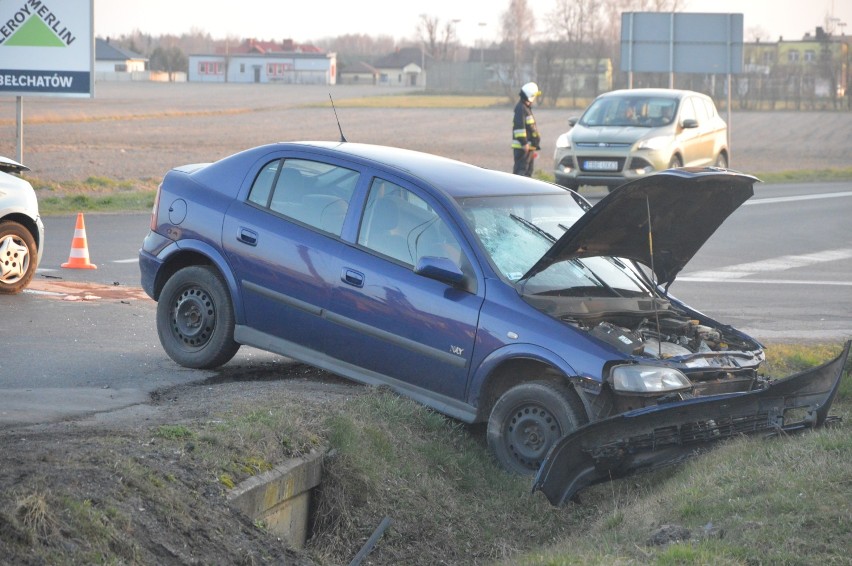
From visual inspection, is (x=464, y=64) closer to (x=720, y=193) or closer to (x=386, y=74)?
(x=386, y=74)

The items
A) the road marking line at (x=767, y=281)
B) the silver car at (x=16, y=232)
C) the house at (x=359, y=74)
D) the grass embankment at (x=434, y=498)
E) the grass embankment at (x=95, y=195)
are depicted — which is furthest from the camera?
the house at (x=359, y=74)

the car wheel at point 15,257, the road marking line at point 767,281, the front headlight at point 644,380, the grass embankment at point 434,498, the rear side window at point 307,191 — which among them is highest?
the rear side window at point 307,191

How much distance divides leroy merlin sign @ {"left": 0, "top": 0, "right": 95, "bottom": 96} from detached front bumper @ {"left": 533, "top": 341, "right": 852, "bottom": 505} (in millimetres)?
17828

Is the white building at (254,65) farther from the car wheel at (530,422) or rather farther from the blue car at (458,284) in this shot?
the car wheel at (530,422)

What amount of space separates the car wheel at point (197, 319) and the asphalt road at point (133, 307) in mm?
163

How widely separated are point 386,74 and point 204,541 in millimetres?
183235

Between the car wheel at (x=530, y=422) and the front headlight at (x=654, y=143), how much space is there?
51.2 feet

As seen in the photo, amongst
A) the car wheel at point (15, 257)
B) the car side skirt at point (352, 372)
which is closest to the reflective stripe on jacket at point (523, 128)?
the car wheel at point (15, 257)

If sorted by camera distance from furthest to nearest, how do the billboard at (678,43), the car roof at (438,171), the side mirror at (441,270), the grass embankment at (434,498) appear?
the billboard at (678,43), the car roof at (438,171), the side mirror at (441,270), the grass embankment at (434,498)

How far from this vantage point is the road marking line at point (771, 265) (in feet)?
46.2

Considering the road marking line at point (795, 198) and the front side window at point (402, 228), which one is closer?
the front side window at point (402, 228)

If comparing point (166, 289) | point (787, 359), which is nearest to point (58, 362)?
point (166, 289)

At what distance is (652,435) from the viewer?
6082 millimetres

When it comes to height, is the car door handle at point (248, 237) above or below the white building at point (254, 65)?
below
